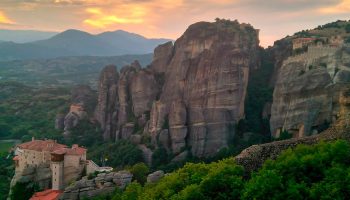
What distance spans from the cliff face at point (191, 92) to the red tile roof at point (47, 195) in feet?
77.8

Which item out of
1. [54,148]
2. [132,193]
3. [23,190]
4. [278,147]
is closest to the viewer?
[278,147]

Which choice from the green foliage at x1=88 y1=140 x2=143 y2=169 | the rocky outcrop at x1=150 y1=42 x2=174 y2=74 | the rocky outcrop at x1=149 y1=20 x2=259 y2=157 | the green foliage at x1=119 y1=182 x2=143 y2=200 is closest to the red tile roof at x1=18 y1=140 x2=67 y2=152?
the green foliage at x1=88 y1=140 x2=143 y2=169

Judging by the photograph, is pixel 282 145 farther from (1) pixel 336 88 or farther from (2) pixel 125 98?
(2) pixel 125 98

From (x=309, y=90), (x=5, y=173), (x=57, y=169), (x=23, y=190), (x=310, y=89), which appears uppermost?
(x=310, y=89)

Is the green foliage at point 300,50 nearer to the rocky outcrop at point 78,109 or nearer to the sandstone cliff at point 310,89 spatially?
the sandstone cliff at point 310,89

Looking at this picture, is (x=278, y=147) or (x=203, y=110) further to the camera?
(x=203, y=110)

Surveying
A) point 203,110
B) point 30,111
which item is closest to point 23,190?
point 203,110

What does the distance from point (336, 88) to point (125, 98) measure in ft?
133

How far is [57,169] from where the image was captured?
55.4 m

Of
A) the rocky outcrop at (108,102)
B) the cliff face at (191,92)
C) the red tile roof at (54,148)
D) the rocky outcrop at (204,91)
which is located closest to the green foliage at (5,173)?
the red tile roof at (54,148)

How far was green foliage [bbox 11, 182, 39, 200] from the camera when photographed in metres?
55.6

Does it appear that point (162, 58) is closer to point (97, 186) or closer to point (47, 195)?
point (47, 195)

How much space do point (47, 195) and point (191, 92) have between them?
31288mm

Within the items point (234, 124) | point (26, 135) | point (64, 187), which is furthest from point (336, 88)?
point (26, 135)
